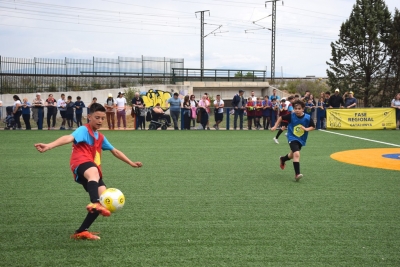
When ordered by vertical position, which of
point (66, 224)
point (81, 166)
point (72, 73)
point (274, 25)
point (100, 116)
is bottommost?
point (66, 224)

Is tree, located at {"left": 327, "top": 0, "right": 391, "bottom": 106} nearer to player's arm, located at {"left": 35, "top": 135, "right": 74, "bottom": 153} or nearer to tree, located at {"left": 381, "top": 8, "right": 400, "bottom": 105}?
tree, located at {"left": 381, "top": 8, "right": 400, "bottom": 105}

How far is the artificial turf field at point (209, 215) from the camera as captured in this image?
204 inches

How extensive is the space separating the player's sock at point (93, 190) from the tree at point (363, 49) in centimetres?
3147

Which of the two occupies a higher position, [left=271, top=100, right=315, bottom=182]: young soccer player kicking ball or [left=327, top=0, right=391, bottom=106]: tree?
[left=327, top=0, right=391, bottom=106]: tree

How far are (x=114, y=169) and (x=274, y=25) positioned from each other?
4048 centimetres

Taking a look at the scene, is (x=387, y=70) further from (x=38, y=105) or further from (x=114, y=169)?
(x=114, y=169)

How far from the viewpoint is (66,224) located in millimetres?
6457

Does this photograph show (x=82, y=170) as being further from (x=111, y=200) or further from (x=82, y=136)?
(x=111, y=200)

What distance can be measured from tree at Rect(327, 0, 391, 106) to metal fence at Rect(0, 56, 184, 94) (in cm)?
1642

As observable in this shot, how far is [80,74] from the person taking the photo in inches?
1604

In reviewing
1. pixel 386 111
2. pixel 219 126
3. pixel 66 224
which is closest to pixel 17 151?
pixel 66 224

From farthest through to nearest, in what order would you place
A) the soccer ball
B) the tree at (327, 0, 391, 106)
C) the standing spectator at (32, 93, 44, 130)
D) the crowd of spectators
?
the tree at (327, 0, 391, 106) → the crowd of spectators → the standing spectator at (32, 93, 44, 130) → the soccer ball

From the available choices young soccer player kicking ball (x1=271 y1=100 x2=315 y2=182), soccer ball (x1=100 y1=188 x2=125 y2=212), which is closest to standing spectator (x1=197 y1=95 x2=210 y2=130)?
young soccer player kicking ball (x1=271 y1=100 x2=315 y2=182)

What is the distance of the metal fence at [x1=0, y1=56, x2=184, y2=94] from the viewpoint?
3466 centimetres
